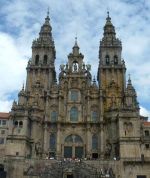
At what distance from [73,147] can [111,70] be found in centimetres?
1939

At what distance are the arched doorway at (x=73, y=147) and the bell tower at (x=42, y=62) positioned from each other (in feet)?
Result: 41.0

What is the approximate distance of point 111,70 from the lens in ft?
238

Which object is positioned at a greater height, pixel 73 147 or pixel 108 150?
pixel 73 147

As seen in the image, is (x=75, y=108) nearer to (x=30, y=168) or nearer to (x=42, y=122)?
(x=42, y=122)

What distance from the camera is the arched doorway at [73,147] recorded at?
213 feet

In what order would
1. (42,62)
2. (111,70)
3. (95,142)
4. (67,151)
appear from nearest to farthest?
1. (67,151)
2. (95,142)
3. (111,70)
4. (42,62)

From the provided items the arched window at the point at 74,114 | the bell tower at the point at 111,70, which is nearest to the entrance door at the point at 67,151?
the arched window at the point at 74,114

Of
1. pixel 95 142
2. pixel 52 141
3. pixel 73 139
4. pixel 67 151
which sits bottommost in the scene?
pixel 67 151

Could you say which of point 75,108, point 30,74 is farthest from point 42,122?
point 30,74

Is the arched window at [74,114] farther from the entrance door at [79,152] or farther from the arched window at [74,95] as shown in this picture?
the entrance door at [79,152]

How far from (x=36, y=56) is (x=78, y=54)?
9918mm

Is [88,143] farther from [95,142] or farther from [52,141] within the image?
[52,141]

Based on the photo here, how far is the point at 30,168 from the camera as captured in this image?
183ft

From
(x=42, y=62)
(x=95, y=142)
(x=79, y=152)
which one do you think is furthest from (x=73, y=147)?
(x=42, y=62)
